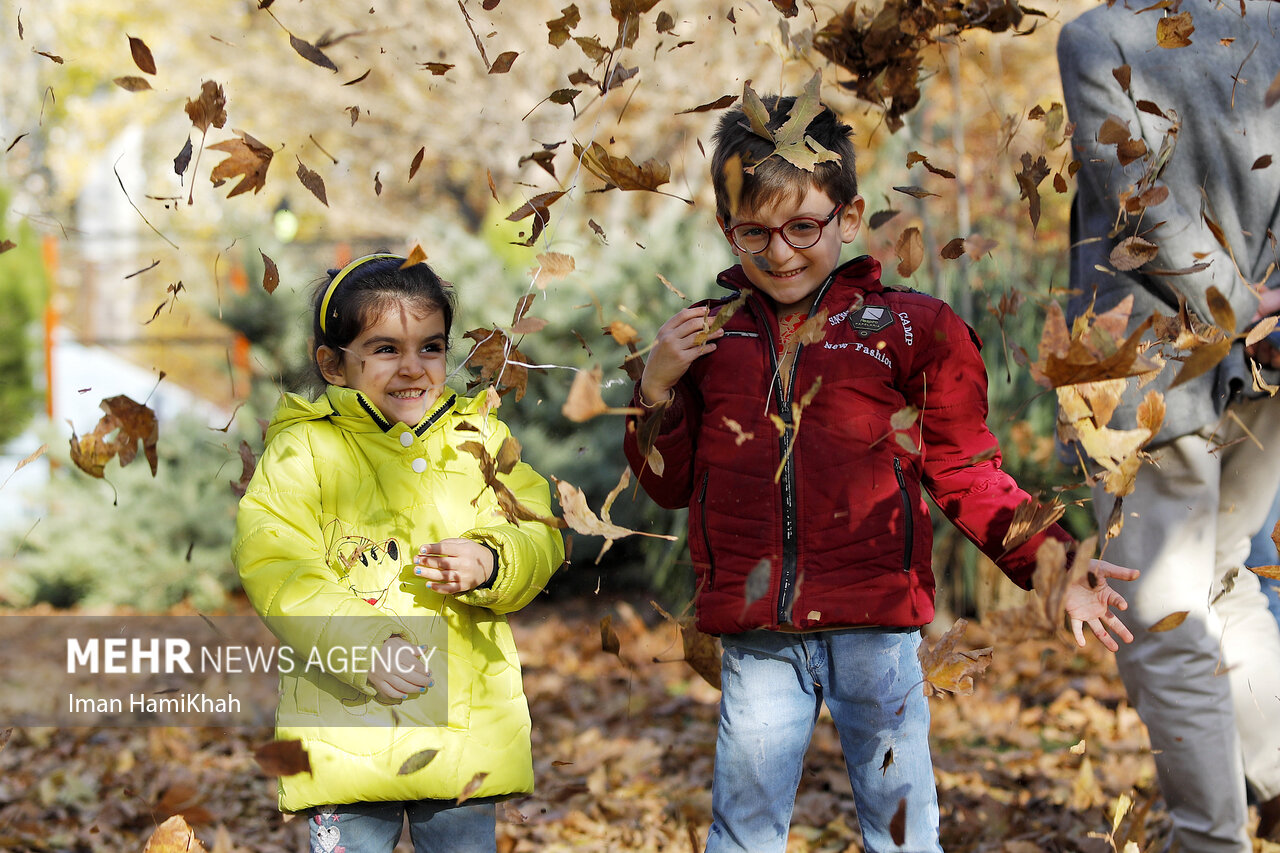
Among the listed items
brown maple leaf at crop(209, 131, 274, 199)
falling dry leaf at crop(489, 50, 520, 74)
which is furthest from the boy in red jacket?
brown maple leaf at crop(209, 131, 274, 199)

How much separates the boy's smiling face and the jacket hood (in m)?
0.69

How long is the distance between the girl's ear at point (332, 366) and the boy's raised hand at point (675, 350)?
2.12 feet

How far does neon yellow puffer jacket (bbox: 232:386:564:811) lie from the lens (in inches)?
79.3

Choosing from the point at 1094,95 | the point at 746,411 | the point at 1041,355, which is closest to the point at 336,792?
the point at 746,411

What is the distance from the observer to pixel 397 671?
1.97 metres

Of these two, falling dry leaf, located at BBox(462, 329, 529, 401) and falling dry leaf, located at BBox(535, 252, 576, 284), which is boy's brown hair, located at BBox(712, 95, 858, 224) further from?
falling dry leaf, located at BBox(462, 329, 529, 401)

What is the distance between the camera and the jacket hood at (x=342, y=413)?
2158mm

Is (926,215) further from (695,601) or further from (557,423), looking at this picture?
(695,601)

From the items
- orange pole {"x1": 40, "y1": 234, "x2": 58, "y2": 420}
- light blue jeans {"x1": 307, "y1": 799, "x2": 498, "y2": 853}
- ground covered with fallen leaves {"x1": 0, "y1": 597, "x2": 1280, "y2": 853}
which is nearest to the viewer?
light blue jeans {"x1": 307, "y1": 799, "x2": 498, "y2": 853}

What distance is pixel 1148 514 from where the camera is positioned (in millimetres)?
2574

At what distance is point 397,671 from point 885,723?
2.91ft

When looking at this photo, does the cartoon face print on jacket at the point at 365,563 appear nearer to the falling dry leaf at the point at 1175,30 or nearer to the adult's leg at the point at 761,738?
the adult's leg at the point at 761,738

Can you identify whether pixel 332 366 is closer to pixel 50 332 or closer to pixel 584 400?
pixel 584 400

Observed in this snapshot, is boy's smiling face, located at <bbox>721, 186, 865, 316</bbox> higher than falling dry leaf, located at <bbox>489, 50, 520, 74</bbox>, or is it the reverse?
falling dry leaf, located at <bbox>489, 50, 520, 74</bbox>
